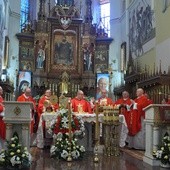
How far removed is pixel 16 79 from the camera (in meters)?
23.2

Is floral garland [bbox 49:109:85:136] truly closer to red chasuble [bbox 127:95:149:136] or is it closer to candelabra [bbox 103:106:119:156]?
candelabra [bbox 103:106:119:156]

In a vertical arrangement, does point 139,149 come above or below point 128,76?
below

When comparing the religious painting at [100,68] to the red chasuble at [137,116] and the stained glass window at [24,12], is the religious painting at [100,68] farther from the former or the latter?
the red chasuble at [137,116]

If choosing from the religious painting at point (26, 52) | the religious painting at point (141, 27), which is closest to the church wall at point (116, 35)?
the religious painting at point (141, 27)

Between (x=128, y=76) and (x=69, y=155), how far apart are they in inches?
456

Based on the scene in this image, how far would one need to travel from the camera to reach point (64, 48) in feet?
80.4

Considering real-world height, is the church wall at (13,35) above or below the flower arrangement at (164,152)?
above

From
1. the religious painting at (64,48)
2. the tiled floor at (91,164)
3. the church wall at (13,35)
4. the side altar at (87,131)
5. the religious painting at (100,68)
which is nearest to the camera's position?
the tiled floor at (91,164)

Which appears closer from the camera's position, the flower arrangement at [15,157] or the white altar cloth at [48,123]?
the flower arrangement at [15,157]

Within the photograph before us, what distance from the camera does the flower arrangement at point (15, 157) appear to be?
6.75 m

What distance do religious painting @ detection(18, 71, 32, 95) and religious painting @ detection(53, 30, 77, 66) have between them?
2142mm

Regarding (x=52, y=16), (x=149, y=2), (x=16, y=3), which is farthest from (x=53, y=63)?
(x=149, y=2)

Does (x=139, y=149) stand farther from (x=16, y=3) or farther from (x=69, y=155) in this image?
(x=16, y=3)

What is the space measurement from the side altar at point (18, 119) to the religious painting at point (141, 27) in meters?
10.7
